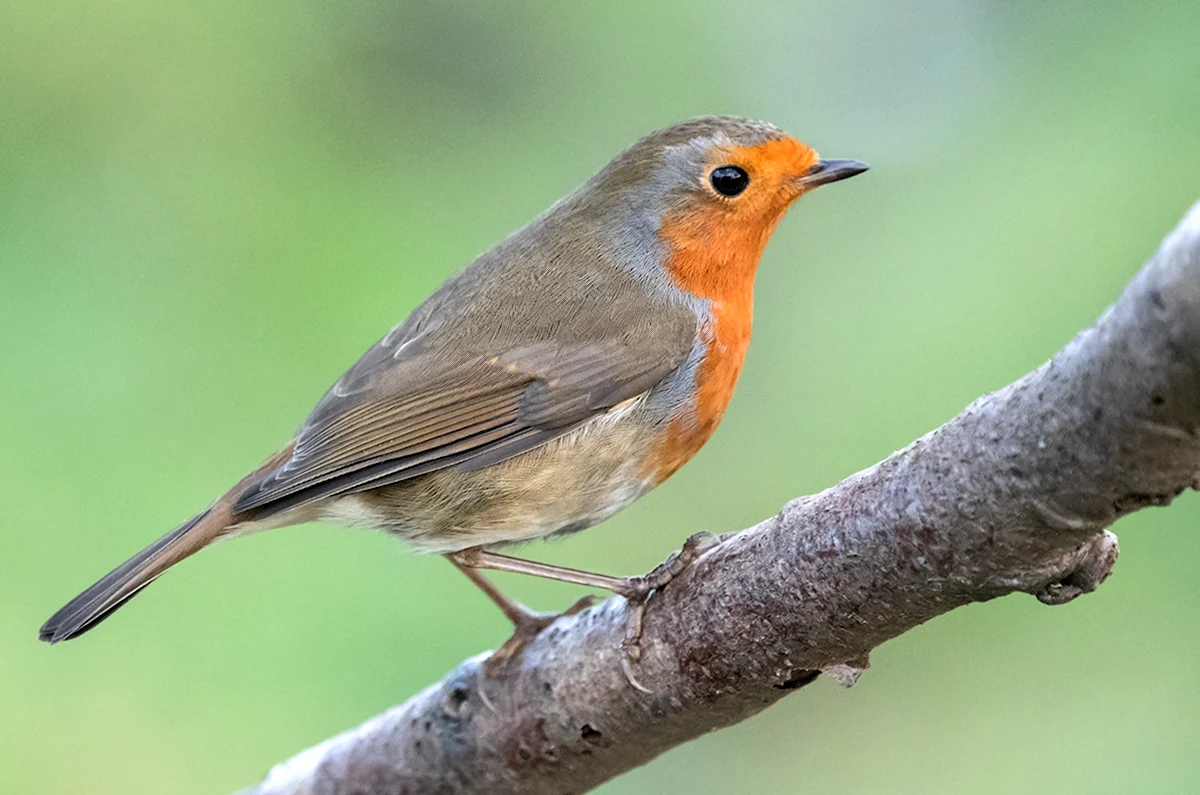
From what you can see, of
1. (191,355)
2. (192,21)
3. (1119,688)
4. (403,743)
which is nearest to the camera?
(403,743)

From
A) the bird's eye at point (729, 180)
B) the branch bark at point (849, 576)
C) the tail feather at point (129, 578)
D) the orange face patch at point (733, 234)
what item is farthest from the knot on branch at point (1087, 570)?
the tail feather at point (129, 578)

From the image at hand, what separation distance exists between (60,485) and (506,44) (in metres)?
2.26

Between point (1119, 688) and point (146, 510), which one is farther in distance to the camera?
point (146, 510)

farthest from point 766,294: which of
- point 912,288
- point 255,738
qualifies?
point 255,738

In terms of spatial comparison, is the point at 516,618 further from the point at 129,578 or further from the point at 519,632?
the point at 129,578

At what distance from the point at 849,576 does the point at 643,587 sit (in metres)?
0.62

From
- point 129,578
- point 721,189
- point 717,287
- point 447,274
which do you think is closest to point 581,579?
point 717,287

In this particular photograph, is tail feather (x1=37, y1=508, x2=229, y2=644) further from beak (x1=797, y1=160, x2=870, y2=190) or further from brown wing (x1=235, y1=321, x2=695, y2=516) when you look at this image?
beak (x1=797, y1=160, x2=870, y2=190)

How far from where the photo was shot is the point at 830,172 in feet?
11.2

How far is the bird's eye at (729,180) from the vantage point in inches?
137

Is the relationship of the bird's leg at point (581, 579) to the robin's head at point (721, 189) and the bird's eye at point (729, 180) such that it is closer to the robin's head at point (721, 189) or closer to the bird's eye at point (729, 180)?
the robin's head at point (721, 189)

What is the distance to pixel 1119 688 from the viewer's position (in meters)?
3.38

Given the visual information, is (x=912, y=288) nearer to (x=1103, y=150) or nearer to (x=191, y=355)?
(x=1103, y=150)

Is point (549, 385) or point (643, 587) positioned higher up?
point (549, 385)
